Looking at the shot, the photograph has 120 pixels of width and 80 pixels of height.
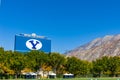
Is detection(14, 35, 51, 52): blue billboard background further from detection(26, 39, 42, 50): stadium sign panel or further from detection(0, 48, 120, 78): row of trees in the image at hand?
detection(0, 48, 120, 78): row of trees

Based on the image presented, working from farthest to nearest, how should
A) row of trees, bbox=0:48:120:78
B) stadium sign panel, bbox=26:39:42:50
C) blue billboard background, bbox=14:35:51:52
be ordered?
stadium sign panel, bbox=26:39:42:50 → blue billboard background, bbox=14:35:51:52 → row of trees, bbox=0:48:120:78

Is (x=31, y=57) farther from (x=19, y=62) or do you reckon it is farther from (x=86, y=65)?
(x=86, y=65)

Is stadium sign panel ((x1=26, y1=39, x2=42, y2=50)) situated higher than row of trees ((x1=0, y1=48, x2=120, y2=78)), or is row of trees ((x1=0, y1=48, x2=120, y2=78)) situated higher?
stadium sign panel ((x1=26, y1=39, x2=42, y2=50))

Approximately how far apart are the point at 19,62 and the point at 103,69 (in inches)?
1808

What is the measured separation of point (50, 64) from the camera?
383 ft

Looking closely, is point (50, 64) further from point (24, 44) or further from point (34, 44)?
point (24, 44)

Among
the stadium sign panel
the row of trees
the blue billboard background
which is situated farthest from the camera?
the stadium sign panel

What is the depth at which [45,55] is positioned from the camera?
368 feet

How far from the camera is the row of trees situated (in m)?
98.6

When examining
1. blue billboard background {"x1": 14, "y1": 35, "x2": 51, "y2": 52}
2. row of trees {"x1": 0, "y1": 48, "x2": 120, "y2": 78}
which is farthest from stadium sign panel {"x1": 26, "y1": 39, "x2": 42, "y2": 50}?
row of trees {"x1": 0, "y1": 48, "x2": 120, "y2": 78}

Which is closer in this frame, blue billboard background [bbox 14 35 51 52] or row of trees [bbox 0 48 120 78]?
row of trees [bbox 0 48 120 78]

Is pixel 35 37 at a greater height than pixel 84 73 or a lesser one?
greater

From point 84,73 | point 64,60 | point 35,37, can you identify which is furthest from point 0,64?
point 84,73

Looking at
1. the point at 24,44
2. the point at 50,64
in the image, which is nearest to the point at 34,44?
the point at 24,44
